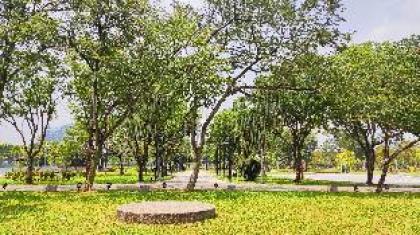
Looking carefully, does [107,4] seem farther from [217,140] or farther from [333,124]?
[217,140]

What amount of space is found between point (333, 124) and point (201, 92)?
30.0 m

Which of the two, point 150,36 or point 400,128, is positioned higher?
point 150,36

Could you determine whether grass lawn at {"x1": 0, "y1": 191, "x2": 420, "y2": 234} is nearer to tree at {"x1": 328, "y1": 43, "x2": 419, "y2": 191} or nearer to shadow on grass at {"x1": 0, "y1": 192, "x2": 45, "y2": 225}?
shadow on grass at {"x1": 0, "y1": 192, "x2": 45, "y2": 225}

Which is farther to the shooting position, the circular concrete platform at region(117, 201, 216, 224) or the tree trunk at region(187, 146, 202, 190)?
the tree trunk at region(187, 146, 202, 190)

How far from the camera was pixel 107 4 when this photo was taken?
1484 inches

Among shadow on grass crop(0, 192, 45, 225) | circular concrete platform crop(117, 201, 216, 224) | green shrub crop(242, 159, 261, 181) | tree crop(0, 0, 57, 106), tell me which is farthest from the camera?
green shrub crop(242, 159, 261, 181)

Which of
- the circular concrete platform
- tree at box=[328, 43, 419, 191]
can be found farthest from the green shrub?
the circular concrete platform

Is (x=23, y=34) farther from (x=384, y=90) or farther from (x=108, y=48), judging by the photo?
(x=384, y=90)

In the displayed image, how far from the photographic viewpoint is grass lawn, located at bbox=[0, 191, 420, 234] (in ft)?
66.3

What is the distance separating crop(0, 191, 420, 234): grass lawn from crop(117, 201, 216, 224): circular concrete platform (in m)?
0.46

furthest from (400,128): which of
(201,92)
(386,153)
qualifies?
(201,92)

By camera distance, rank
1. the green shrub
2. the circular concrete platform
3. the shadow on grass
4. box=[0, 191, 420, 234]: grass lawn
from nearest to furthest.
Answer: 1. box=[0, 191, 420, 234]: grass lawn
2. the circular concrete platform
3. the shadow on grass
4. the green shrub

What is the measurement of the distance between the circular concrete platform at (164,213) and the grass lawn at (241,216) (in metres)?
0.46

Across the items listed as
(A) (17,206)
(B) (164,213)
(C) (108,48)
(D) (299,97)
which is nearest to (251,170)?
(D) (299,97)
